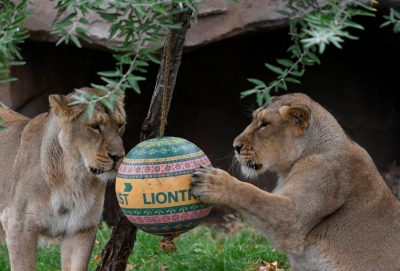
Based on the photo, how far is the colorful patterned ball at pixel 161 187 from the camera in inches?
152

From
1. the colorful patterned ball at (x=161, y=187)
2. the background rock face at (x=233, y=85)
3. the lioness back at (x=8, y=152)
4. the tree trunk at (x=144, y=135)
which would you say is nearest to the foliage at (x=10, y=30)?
the colorful patterned ball at (x=161, y=187)

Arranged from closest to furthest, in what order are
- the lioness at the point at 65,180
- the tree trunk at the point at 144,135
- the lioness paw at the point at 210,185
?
the lioness paw at the point at 210,185 < the lioness at the point at 65,180 < the tree trunk at the point at 144,135

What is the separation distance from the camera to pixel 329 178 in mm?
4672

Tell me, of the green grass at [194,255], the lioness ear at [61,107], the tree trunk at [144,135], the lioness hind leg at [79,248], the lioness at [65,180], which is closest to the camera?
the lioness at [65,180]

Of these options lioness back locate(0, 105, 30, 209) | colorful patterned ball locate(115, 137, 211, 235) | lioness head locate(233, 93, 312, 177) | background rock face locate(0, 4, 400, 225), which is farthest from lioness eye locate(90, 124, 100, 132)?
background rock face locate(0, 4, 400, 225)

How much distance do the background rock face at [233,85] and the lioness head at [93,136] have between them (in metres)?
3.53

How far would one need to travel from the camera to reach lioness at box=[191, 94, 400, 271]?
15.1 feet

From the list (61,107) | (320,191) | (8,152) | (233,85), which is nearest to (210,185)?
Result: (320,191)

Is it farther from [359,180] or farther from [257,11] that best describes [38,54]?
[359,180]

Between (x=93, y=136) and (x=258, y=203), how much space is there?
47.9 inches

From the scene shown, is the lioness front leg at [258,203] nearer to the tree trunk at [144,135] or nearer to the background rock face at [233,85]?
the tree trunk at [144,135]

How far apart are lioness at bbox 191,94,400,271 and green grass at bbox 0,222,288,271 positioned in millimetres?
1058

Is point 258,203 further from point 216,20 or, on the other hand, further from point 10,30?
point 216,20

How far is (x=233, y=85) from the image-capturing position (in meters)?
8.85
